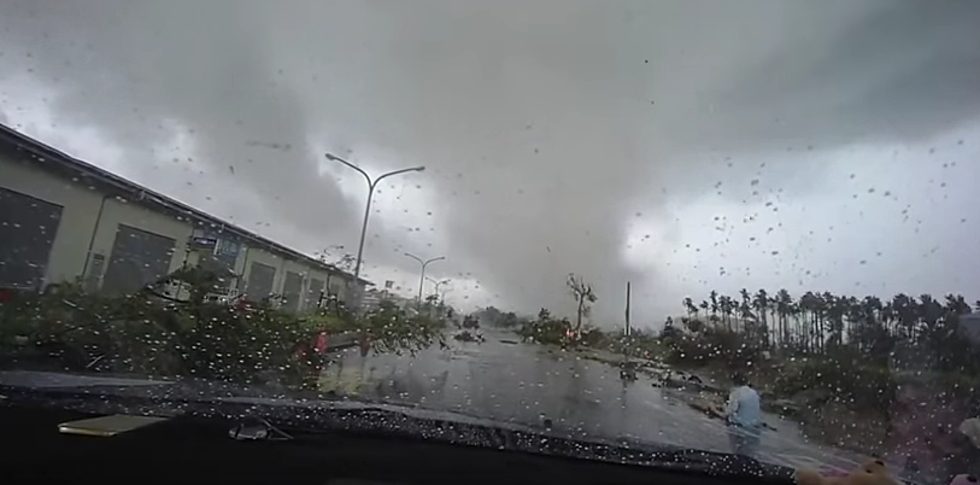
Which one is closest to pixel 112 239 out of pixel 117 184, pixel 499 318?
pixel 117 184

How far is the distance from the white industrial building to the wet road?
778mm

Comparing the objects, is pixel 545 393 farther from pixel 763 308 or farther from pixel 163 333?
pixel 163 333

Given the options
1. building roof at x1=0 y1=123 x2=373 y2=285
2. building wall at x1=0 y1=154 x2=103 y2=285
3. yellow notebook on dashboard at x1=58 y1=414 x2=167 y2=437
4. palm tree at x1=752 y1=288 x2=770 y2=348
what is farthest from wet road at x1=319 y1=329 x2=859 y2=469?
building wall at x1=0 y1=154 x2=103 y2=285

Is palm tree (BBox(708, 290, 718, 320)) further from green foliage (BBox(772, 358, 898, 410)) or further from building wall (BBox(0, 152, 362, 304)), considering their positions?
building wall (BBox(0, 152, 362, 304))

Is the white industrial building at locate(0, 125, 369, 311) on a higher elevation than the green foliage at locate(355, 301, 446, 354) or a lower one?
higher

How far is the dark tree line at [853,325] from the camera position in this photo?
3930 mm

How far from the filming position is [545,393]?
454cm

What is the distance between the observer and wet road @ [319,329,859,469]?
354 cm

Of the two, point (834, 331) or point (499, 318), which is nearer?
point (834, 331)

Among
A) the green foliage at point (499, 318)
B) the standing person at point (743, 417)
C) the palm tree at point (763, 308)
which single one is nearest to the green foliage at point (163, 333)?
the green foliage at point (499, 318)

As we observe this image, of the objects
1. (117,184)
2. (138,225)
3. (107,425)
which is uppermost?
(117,184)

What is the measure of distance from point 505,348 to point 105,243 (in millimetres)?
3202

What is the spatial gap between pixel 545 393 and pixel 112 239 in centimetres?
348

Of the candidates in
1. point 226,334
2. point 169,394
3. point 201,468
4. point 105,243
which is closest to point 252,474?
point 201,468
